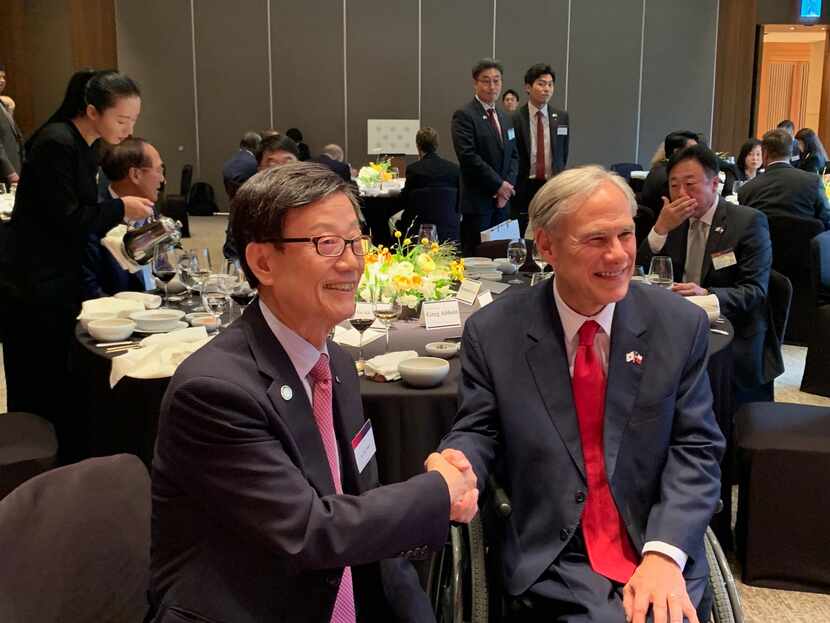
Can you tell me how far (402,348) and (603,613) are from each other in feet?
4.19

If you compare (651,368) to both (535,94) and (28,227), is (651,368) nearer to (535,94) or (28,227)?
(28,227)

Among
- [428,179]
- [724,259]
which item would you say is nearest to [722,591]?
[724,259]

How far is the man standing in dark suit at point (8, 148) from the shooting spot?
8016 mm

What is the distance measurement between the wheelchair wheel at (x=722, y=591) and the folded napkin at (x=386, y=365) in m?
1.03

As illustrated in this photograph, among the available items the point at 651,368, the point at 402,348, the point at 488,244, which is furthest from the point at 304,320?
the point at 488,244

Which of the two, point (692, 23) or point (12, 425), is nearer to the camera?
point (12, 425)

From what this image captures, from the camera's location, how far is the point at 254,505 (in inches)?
52.8

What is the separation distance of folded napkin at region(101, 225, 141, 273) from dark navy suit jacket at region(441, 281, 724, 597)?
6.68 ft

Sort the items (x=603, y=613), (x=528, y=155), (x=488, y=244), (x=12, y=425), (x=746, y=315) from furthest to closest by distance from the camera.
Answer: (x=528, y=155), (x=488, y=244), (x=746, y=315), (x=12, y=425), (x=603, y=613)

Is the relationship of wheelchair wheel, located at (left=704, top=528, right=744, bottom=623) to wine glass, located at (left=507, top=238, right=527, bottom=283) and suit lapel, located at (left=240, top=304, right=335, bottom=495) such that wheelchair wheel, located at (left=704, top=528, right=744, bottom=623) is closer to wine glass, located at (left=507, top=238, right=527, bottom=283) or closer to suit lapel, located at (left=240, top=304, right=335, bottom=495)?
suit lapel, located at (left=240, top=304, right=335, bottom=495)

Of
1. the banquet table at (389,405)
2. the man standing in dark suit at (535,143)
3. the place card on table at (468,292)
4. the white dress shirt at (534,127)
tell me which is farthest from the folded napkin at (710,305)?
the white dress shirt at (534,127)

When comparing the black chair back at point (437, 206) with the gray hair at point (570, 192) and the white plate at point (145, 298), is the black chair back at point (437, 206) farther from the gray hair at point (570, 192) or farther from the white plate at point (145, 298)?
the gray hair at point (570, 192)

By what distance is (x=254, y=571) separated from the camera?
1380 millimetres

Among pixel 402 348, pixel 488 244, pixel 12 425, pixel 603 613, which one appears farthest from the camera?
pixel 488 244
